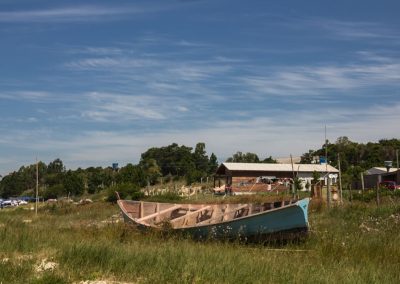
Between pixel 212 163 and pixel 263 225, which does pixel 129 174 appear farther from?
pixel 263 225

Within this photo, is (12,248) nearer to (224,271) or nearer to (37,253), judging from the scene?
(37,253)

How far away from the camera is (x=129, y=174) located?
7406 cm

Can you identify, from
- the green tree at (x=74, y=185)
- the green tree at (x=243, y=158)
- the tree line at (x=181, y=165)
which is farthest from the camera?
the green tree at (x=243, y=158)

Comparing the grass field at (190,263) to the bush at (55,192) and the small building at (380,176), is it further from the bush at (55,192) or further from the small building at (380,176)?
the bush at (55,192)

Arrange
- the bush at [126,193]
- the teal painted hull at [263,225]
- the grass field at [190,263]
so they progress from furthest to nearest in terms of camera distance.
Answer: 1. the bush at [126,193]
2. the teal painted hull at [263,225]
3. the grass field at [190,263]

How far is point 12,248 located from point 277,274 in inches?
201

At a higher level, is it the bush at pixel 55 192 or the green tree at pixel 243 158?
the green tree at pixel 243 158

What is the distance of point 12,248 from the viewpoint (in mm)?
9570

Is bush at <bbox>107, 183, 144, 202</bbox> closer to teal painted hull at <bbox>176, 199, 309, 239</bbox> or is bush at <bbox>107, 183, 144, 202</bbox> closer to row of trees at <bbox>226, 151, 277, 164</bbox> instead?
teal painted hull at <bbox>176, 199, 309, 239</bbox>

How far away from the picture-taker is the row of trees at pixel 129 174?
7619 centimetres

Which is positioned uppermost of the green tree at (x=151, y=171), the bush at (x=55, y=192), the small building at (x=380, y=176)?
the green tree at (x=151, y=171)

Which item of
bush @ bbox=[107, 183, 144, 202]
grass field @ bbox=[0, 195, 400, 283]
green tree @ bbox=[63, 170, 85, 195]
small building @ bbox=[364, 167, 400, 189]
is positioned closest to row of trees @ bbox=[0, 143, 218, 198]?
green tree @ bbox=[63, 170, 85, 195]

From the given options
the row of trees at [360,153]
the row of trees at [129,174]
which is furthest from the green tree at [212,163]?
the row of trees at [360,153]

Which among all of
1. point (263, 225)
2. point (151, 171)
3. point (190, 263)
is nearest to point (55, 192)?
point (151, 171)
